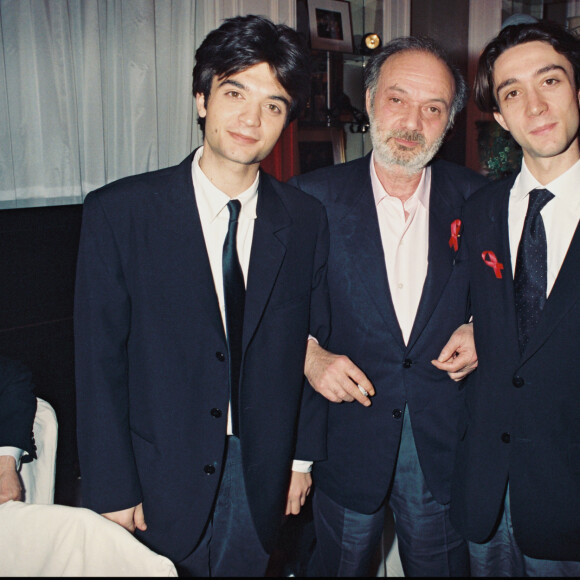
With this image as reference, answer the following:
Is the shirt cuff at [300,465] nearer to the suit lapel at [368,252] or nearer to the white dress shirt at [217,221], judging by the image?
the white dress shirt at [217,221]

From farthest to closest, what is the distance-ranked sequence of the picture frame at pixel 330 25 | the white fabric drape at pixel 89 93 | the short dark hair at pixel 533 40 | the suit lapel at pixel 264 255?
the picture frame at pixel 330 25
the white fabric drape at pixel 89 93
the short dark hair at pixel 533 40
the suit lapel at pixel 264 255

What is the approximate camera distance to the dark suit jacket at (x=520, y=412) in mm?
1332

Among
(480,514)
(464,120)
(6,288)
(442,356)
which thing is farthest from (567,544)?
(464,120)

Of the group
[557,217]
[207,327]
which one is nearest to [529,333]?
[557,217]

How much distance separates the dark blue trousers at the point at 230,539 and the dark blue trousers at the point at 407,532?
28cm

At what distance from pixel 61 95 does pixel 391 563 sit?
248 centimetres

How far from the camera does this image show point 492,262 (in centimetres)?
148

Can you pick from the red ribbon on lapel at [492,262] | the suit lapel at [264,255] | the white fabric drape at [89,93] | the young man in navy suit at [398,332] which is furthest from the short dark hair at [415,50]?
the white fabric drape at [89,93]

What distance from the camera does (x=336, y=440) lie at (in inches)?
68.2

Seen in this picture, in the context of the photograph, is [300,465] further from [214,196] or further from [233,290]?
[214,196]

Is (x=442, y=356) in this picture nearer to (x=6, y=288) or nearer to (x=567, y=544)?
(x=567, y=544)

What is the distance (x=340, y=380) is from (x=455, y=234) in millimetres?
559

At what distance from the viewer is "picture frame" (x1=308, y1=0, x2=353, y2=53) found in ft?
11.4

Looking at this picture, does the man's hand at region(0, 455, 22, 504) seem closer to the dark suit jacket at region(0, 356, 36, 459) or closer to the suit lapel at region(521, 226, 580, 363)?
the dark suit jacket at region(0, 356, 36, 459)
